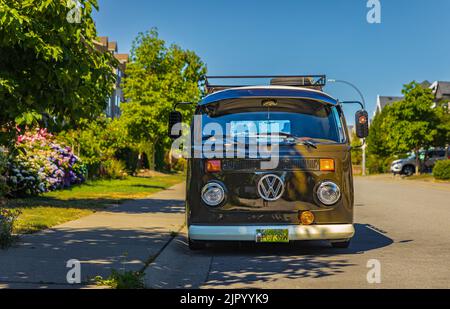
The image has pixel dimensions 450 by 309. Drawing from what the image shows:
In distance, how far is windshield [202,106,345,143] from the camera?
8586mm

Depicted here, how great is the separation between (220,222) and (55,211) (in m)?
6.07

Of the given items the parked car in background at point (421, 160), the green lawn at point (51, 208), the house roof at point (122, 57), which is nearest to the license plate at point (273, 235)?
the green lawn at point (51, 208)

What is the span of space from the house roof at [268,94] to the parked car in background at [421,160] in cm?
4367

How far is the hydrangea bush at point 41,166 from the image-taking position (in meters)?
16.0

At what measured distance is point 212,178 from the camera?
8.08 meters

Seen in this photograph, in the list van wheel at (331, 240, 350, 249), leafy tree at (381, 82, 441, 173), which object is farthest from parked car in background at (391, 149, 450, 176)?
van wheel at (331, 240, 350, 249)

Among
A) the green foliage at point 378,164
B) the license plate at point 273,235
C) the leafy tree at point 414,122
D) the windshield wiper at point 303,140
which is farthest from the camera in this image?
the green foliage at point 378,164

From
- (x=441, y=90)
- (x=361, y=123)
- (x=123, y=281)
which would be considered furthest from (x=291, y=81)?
(x=441, y=90)

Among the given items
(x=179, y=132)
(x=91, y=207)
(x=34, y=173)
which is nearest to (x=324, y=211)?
(x=179, y=132)

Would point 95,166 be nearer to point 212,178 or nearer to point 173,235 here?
point 173,235

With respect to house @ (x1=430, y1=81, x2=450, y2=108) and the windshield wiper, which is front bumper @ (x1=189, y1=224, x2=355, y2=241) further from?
house @ (x1=430, y1=81, x2=450, y2=108)

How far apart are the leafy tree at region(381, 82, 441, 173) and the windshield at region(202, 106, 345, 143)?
42258 millimetres

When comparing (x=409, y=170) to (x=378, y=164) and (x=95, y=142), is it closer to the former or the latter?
(x=378, y=164)

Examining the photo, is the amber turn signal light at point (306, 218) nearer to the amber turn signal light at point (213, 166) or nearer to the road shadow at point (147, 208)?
the amber turn signal light at point (213, 166)
